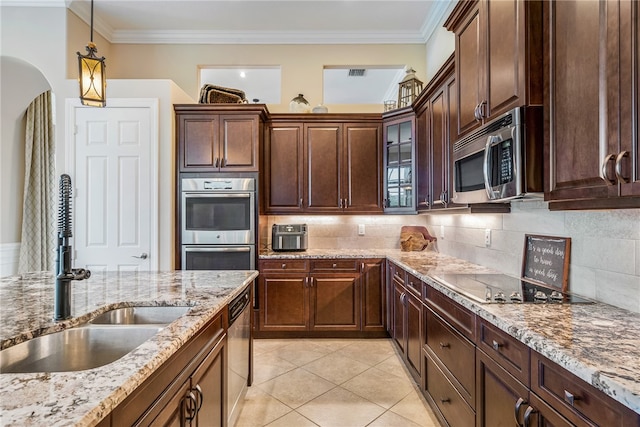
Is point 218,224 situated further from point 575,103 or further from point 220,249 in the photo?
point 575,103

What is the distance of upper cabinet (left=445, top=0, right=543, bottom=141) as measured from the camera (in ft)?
4.81

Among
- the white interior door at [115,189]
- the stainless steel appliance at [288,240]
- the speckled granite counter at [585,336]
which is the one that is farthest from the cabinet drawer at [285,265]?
the speckled granite counter at [585,336]

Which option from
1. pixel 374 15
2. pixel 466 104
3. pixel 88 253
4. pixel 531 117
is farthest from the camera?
pixel 374 15

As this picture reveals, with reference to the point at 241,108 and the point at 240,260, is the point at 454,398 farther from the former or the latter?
the point at 241,108

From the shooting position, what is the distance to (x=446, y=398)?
6.21ft

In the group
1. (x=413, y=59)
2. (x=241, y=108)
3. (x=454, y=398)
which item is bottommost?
(x=454, y=398)

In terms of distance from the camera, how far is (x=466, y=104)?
211 cm

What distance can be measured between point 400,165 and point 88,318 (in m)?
3.07

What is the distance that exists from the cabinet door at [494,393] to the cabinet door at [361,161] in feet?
8.05

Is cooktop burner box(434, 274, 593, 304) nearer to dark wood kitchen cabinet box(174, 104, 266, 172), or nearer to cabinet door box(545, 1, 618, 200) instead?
cabinet door box(545, 1, 618, 200)

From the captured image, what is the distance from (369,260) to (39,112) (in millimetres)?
4292

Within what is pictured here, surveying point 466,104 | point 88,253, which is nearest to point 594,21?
point 466,104

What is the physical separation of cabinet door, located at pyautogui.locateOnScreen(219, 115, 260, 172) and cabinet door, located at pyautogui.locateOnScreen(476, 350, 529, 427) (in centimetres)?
275

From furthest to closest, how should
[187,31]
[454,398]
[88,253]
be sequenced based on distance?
[187,31] < [88,253] < [454,398]
